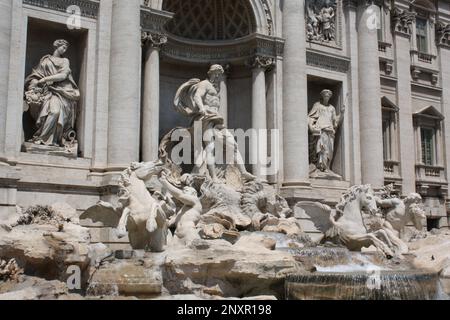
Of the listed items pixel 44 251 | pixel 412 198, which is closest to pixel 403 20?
pixel 412 198

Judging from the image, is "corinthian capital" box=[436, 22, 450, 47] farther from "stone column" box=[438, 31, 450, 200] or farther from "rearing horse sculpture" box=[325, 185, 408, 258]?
"rearing horse sculpture" box=[325, 185, 408, 258]

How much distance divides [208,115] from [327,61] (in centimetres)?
671

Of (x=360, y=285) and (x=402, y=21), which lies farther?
(x=402, y=21)

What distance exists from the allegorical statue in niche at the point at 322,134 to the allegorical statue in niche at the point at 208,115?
4398 millimetres

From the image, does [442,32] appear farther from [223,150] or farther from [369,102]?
[223,150]

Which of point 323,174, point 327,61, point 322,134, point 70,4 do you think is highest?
point 70,4

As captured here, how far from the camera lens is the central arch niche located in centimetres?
2189

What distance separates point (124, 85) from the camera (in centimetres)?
1769

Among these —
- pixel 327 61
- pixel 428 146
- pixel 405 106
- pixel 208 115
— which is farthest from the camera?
pixel 428 146

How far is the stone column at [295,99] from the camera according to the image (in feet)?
69.5

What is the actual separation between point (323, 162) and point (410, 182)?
531 centimetres

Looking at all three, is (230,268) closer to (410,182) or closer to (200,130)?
(200,130)

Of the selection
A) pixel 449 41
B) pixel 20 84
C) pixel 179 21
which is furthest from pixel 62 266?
pixel 449 41

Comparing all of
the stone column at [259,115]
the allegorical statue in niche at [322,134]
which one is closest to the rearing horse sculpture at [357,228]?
the stone column at [259,115]
